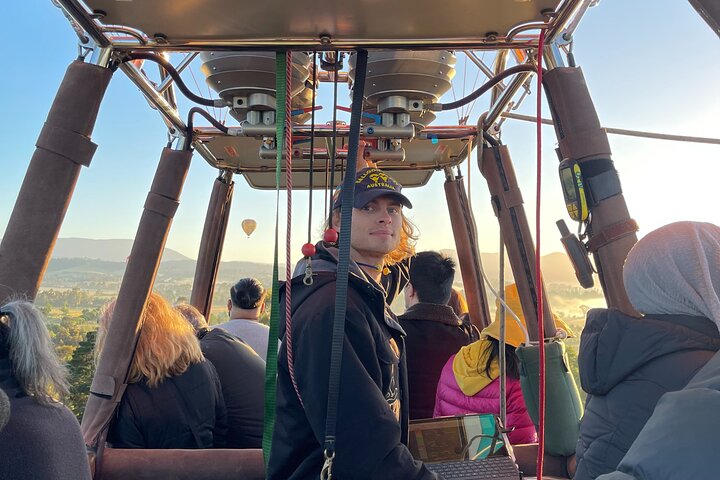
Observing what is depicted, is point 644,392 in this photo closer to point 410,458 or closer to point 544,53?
point 410,458

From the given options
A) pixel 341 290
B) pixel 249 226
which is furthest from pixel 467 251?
pixel 249 226

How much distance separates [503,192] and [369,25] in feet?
3.71

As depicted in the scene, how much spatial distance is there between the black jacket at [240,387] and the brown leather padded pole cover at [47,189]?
1.18 meters

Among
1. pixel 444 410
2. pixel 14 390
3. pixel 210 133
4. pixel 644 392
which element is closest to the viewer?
pixel 644 392

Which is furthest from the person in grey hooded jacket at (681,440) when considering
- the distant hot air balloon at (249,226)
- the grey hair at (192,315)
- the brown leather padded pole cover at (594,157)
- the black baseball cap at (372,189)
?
the distant hot air balloon at (249,226)

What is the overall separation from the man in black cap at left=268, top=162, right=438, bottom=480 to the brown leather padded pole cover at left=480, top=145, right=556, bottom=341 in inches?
36.1

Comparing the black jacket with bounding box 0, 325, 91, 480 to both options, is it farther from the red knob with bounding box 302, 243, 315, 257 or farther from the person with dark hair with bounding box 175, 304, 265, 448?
the person with dark hair with bounding box 175, 304, 265, 448

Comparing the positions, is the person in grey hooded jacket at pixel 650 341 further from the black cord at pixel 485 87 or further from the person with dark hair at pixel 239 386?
the person with dark hair at pixel 239 386

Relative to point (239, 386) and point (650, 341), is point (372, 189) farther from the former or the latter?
point (239, 386)

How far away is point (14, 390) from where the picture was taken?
1.45m

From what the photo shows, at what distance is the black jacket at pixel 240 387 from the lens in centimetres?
260

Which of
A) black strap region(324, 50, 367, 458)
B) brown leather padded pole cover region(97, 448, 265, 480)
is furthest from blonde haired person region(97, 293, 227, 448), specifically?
black strap region(324, 50, 367, 458)

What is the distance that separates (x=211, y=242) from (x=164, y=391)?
3.80 feet

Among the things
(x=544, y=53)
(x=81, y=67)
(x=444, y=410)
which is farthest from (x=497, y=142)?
(x=81, y=67)
